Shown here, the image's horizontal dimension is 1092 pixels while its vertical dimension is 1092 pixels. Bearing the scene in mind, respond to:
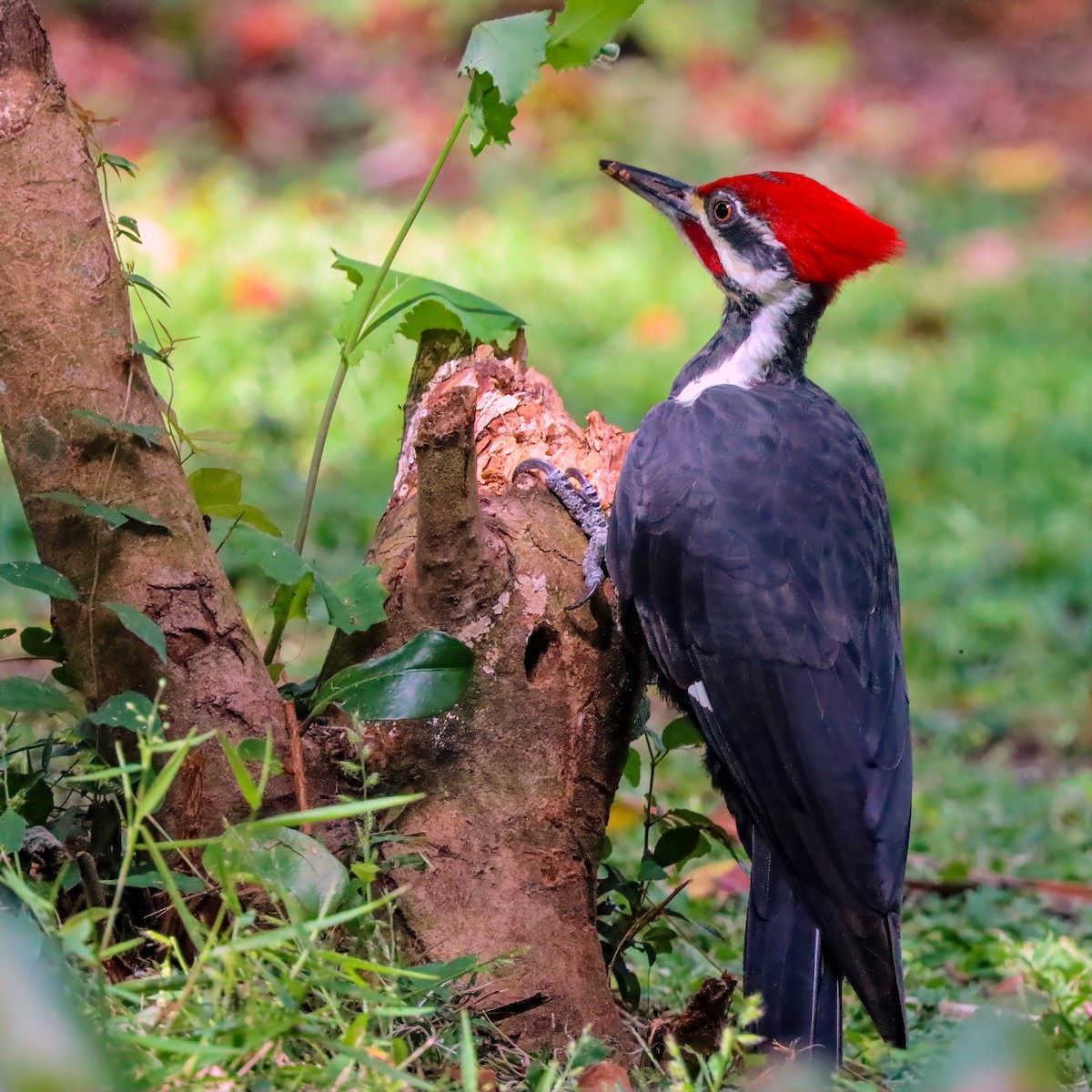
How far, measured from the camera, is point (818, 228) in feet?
9.64

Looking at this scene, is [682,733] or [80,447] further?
[682,733]

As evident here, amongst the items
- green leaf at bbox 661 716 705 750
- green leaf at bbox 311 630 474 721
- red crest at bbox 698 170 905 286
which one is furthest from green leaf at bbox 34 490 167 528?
red crest at bbox 698 170 905 286

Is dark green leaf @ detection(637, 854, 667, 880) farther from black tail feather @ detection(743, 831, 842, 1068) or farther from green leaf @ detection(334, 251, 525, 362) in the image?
green leaf @ detection(334, 251, 525, 362)

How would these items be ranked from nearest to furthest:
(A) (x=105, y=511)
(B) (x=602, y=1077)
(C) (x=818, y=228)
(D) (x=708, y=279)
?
(B) (x=602, y=1077) < (A) (x=105, y=511) < (C) (x=818, y=228) < (D) (x=708, y=279)

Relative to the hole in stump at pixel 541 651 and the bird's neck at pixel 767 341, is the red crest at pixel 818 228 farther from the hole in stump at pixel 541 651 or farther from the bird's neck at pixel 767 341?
the hole in stump at pixel 541 651

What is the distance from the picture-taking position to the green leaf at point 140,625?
1.98m

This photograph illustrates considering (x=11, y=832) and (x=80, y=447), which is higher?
(x=80, y=447)

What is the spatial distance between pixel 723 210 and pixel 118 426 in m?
1.49

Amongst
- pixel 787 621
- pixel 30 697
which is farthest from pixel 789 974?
pixel 30 697

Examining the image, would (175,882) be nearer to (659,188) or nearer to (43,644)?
(43,644)

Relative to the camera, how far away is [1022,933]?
3.11 m

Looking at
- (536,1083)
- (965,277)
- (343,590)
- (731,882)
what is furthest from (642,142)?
(536,1083)

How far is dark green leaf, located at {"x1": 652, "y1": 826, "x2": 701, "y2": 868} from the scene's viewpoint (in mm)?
2438

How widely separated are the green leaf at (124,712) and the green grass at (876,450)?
0.38 m
